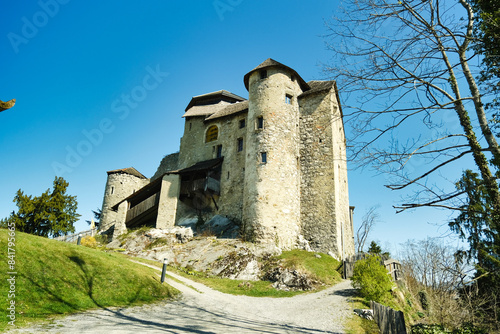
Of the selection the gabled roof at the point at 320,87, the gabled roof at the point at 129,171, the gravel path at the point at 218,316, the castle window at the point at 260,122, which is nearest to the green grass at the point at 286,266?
the gravel path at the point at 218,316

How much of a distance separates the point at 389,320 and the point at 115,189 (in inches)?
1254

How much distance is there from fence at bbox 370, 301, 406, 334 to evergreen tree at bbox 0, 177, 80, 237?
25.2 metres

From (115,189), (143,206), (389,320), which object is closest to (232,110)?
(143,206)

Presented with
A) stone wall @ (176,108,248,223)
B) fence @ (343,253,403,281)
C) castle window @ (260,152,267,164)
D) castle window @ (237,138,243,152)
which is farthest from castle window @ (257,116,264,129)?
fence @ (343,253,403,281)

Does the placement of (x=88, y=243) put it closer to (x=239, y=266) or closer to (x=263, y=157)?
(x=239, y=266)

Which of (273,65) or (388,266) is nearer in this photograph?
(388,266)

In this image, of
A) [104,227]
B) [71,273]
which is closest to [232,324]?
[71,273]

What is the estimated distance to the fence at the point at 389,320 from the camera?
799 centimetres

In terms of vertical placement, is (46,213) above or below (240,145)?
below

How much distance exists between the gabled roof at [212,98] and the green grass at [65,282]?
25.6 meters

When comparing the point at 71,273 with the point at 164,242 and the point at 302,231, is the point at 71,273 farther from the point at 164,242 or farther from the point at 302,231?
the point at 302,231

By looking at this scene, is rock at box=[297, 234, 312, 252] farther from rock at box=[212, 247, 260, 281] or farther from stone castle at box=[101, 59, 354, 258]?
rock at box=[212, 247, 260, 281]

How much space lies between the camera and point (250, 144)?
23.6 metres

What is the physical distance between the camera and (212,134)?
99.9ft
